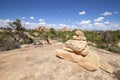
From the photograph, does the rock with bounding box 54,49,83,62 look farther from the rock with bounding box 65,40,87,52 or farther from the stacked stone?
the rock with bounding box 65,40,87,52

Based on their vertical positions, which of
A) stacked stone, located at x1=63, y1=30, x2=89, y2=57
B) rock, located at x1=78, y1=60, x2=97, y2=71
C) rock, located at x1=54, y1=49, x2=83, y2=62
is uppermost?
stacked stone, located at x1=63, y1=30, x2=89, y2=57

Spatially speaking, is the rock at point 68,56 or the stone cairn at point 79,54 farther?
the rock at point 68,56

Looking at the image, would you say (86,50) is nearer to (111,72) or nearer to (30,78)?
(111,72)

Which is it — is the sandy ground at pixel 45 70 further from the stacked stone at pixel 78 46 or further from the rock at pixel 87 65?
the stacked stone at pixel 78 46

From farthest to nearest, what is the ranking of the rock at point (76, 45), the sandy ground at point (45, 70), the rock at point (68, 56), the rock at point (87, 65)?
the rock at point (68, 56)
the rock at point (76, 45)
the rock at point (87, 65)
the sandy ground at point (45, 70)

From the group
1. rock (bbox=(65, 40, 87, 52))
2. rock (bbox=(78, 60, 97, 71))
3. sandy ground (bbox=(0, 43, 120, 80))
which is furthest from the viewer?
rock (bbox=(65, 40, 87, 52))

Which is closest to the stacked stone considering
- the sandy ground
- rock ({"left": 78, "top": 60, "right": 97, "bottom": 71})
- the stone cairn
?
the stone cairn

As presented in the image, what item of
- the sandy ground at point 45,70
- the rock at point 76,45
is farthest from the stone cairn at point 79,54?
the sandy ground at point 45,70

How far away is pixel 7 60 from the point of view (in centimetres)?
1756

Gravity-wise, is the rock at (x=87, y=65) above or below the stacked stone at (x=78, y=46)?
below

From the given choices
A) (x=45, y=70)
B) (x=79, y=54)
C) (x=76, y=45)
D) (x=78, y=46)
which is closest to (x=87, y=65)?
(x=79, y=54)

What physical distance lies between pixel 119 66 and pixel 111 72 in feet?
11.2

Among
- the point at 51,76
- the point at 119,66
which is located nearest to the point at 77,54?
the point at 51,76

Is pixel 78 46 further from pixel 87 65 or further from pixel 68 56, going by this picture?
pixel 87 65
